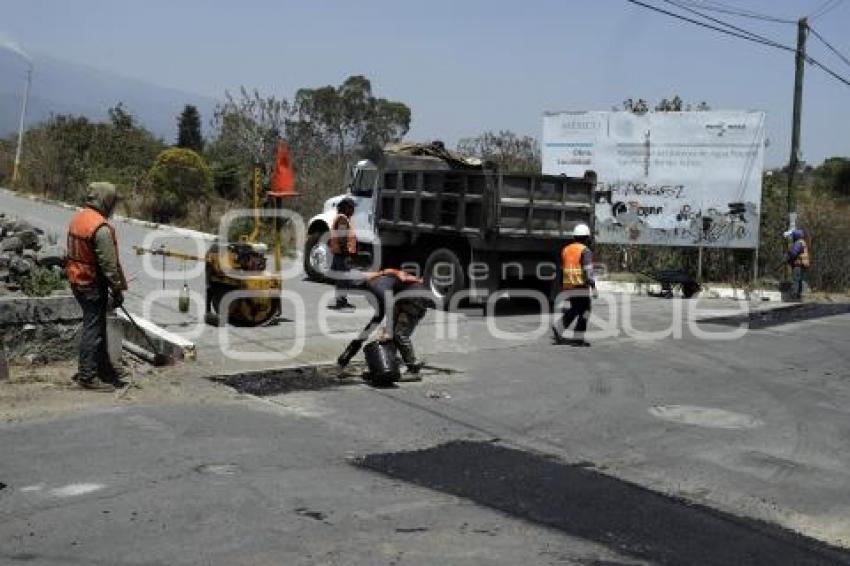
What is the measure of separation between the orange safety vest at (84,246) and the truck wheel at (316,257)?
359 inches

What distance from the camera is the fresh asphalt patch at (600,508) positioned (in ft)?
18.7

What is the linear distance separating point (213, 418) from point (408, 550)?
3.52m

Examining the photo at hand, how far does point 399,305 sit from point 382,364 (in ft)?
2.46

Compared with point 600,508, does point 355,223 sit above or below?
above

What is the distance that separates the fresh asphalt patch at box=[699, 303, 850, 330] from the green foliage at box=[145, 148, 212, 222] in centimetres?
1720

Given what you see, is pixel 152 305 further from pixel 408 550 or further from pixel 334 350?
pixel 408 550

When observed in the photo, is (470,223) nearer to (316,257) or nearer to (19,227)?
(316,257)

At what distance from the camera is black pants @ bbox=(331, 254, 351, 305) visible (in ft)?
50.3

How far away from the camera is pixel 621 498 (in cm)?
666

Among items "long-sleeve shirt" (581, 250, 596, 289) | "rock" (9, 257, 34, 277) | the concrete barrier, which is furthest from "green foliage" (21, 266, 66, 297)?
"long-sleeve shirt" (581, 250, 596, 289)

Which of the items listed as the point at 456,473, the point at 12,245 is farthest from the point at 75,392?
the point at 12,245

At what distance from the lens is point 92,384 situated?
927cm

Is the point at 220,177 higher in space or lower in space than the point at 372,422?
higher

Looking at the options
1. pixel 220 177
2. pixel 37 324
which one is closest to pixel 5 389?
pixel 37 324
